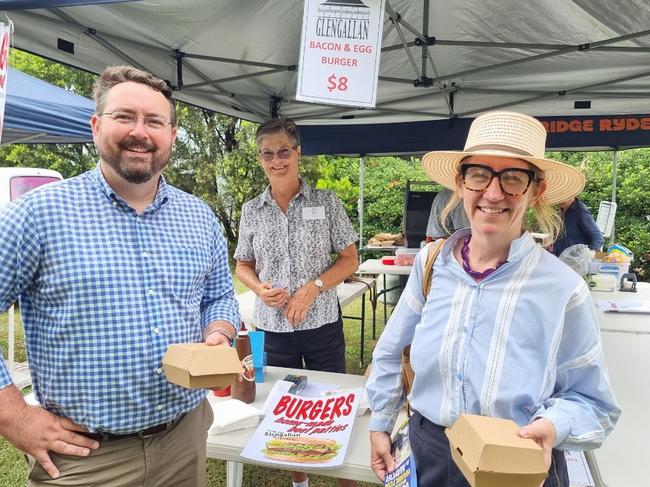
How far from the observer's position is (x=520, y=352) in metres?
1.07

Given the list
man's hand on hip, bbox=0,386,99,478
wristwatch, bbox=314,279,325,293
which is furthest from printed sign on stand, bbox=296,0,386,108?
man's hand on hip, bbox=0,386,99,478

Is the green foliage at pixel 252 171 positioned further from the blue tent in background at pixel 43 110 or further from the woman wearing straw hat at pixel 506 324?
the woman wearing straw hat at pixel 506 324

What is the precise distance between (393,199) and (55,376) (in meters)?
11.0

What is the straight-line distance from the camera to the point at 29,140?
546cm

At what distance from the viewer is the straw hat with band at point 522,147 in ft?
3.79

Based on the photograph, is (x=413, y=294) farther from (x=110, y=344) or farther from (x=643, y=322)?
(x=643, y=322)

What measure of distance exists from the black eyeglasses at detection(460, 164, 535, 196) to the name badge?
1.21 meters

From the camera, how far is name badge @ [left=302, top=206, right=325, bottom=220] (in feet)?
7.58

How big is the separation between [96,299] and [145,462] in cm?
47

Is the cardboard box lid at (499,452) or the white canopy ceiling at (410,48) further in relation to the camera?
the white canopy ceiling at (410,48)

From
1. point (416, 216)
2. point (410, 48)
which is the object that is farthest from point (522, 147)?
point (416, 216)

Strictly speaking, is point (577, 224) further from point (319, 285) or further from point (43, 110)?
point (43, 110)

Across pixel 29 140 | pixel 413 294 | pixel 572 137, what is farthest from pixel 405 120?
pixel 413 294

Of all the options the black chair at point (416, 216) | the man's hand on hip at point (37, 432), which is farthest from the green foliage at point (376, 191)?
the man's hand on hip at point (37, 432)
